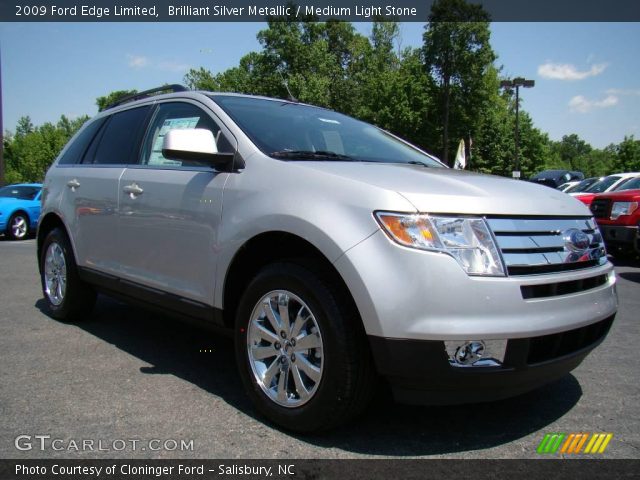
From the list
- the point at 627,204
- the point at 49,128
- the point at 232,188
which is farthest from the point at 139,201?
the point at 49,128

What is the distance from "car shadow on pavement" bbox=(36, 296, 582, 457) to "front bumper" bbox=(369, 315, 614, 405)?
337mm

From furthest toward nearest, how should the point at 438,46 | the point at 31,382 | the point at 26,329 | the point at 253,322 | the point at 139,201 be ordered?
the point at 438,46, the point at 26,329, the point at 139,201, the point at 31,382, the point at 253,322

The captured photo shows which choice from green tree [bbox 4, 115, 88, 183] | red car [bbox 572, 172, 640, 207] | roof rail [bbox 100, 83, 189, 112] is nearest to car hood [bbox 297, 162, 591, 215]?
roof rail [bbox 100, 83, 189, 112]

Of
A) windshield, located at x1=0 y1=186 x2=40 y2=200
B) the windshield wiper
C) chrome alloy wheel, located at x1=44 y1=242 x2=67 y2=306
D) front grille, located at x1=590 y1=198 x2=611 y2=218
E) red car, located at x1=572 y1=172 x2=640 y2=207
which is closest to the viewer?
the windshield wiper

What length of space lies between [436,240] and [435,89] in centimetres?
4028

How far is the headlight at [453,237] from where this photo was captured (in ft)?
7.38

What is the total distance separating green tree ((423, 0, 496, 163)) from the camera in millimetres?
39844

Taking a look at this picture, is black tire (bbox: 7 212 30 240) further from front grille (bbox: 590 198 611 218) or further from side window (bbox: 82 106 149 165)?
front grille (bbox: 590 198 611 218)

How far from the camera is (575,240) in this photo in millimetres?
2582

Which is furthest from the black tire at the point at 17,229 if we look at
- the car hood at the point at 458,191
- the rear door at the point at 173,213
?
the car hood at the point at 458,191

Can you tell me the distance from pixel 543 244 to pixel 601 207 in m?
7.74

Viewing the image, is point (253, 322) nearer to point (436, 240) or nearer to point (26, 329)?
point (436, 240)

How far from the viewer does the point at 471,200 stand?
2.36m

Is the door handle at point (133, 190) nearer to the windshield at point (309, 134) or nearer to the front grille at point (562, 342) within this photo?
the windshield at point (309, 134)
